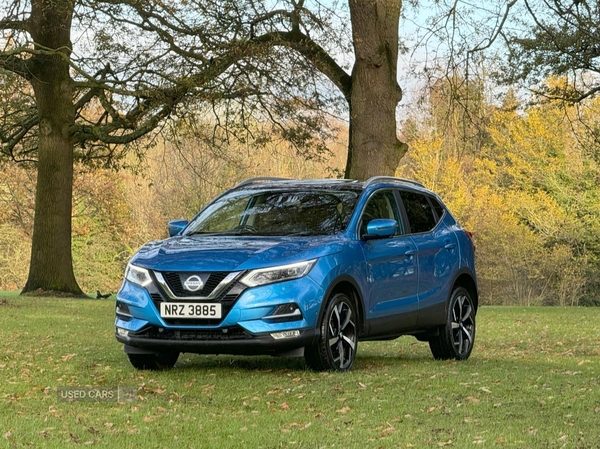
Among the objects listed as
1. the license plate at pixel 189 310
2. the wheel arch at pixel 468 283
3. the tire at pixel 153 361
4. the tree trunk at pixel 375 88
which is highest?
the tree trunk at pixel 375 88

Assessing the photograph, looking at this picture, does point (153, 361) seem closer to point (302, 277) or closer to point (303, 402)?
point (302, 277)

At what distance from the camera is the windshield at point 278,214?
34.5ft

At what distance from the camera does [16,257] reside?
55.4 m

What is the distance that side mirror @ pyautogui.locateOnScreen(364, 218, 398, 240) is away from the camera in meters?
10.4

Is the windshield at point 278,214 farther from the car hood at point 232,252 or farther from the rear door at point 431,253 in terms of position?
the rear door at point 431,253

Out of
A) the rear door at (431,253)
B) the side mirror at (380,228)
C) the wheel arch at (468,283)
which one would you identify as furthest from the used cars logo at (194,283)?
the wheel arch at (468,283)

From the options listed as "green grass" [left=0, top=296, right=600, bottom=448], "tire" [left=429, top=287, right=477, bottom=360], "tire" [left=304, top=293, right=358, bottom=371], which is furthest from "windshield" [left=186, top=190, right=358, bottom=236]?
"tire" [left=429, top=287, right=477, bottom=360]

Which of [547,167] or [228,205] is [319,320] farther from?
[547,167]

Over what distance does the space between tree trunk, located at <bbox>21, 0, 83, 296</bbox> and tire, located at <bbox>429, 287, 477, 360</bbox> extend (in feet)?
56.4

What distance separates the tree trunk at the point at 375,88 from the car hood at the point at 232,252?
38.5 feet

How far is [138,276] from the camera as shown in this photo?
9.82 metres

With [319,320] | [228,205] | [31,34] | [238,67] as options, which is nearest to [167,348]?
[319,320]

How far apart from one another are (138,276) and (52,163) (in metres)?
19.0

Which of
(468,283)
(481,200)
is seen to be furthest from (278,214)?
(481,200)
